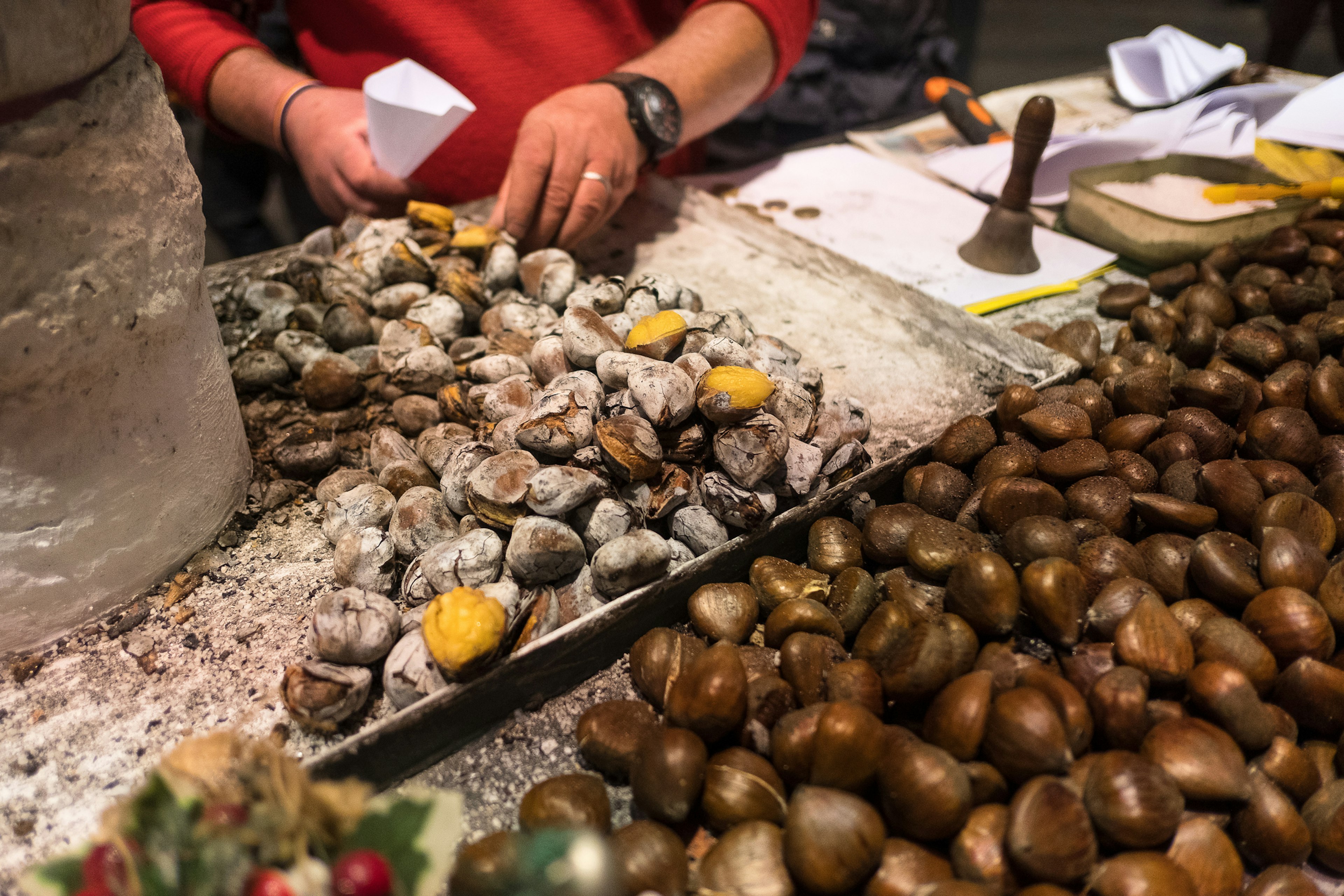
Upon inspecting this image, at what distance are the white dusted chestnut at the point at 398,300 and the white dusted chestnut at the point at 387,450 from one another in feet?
1.07

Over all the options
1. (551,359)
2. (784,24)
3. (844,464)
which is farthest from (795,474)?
(784,24)

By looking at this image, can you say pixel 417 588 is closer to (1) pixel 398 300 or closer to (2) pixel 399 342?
(2) pixel 399 342

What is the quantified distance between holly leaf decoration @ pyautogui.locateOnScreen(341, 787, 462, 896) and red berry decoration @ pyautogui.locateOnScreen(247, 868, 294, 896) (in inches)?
2.1

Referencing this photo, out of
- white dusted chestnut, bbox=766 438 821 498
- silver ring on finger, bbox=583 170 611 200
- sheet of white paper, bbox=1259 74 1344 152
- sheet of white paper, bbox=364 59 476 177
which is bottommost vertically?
white dusted chestnut, bbox=766 438 821 498

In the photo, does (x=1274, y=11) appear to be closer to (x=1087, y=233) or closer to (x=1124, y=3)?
(x=1087, y=233)

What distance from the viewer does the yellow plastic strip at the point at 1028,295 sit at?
5.15 feet

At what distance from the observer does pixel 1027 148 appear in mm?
1576

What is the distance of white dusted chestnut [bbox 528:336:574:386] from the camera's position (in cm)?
117

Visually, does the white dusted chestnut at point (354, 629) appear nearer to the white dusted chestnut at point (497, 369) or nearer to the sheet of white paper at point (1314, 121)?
the white dusted chestnut at point (497, 369)

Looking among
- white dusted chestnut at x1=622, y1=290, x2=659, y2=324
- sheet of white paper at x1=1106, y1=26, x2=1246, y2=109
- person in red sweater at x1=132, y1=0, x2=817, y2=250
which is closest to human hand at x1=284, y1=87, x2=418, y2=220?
person in red sweater at x1=132, y1=0, x2=817, y2=250

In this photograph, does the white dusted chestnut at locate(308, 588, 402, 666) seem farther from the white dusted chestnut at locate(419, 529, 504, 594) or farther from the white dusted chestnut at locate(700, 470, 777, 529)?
the white dusted chestnut at locate(700, 470, 777, 529)

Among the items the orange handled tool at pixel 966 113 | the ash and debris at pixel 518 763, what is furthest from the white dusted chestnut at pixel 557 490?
the orange handled tool at pixel 966 113

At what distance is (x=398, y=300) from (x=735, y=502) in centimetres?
80

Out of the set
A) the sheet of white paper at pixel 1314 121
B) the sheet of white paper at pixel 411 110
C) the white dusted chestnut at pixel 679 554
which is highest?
the sheet of white paper at pixel 1314 121
